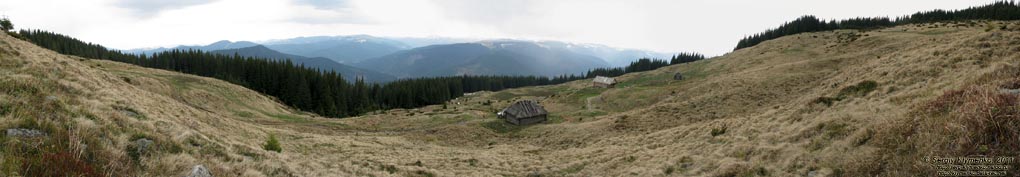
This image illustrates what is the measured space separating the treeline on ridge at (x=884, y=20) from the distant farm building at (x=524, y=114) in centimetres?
12683

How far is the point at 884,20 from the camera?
497 ft

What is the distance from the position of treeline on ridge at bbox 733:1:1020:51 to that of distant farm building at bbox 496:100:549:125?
127 m

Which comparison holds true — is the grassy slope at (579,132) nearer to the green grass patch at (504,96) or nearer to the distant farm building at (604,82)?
the distant farm building at (604,82)

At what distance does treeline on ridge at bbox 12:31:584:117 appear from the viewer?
8800 cm

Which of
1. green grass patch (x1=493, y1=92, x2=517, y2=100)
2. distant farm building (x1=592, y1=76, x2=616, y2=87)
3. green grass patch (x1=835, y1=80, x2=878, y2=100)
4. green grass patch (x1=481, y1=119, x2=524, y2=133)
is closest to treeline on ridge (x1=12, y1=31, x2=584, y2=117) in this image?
green grass patch (x1=493, y1=92, x2=517, y2=100)

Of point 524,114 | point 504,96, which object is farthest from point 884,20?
point 524,114

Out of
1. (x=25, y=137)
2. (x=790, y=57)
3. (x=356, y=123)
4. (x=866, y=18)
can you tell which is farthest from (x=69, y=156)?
(x=866, y=18)

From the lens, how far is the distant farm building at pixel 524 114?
50312 millimetres

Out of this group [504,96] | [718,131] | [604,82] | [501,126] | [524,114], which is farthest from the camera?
[504,96]

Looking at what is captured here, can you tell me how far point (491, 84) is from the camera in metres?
186

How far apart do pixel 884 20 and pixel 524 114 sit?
179 meters

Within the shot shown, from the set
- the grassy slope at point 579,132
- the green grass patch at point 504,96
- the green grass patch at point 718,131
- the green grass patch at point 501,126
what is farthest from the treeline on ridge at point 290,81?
the green grass patch at point 718,131

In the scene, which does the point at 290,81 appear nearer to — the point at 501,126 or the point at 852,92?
the point at 501,126

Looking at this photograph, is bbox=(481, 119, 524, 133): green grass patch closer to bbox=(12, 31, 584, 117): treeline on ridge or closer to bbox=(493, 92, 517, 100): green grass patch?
bbox=(12, 31, 584, 117): treeline on ridge
